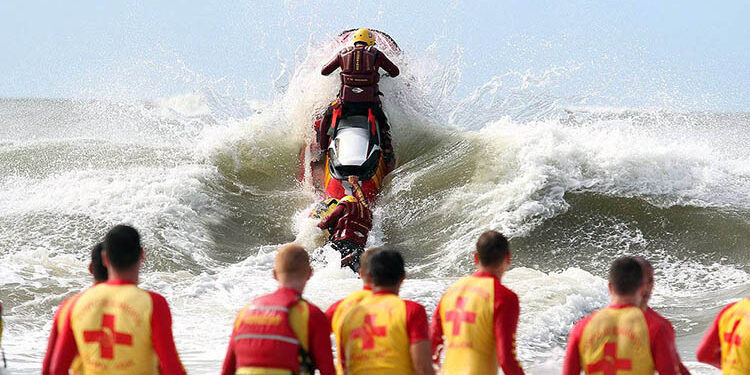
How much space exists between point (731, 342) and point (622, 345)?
682 millimetres

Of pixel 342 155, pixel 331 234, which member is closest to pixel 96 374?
pixel 331 234

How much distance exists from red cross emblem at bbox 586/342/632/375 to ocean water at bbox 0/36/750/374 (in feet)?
11.9

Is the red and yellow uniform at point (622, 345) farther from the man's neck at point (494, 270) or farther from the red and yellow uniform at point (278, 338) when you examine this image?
the red and yellow uniform at point (278, 338)

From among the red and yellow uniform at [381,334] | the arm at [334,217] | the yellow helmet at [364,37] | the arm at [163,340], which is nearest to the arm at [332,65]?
the yellow helmet at [364,37]

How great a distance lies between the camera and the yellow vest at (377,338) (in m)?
4.15

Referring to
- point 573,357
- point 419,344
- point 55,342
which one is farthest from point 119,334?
point 573,357

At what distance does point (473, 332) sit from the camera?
4371mm

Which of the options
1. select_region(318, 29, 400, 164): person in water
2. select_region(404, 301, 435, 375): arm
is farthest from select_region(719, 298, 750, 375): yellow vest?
select_region(318, 29, 400, 164): person in water

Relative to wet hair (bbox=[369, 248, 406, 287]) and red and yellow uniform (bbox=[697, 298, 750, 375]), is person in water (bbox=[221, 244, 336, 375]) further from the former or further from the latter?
red and yellow uniform (bbox=[697, 298, 750, 375])

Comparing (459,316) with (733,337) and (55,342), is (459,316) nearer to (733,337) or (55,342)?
(733,337)

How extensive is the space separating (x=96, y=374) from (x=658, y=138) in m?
12.7

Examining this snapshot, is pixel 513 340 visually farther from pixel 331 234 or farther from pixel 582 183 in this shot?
pixel 582 183

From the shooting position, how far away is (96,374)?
4.04 metres

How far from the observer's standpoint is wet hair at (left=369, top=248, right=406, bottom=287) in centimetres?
428
